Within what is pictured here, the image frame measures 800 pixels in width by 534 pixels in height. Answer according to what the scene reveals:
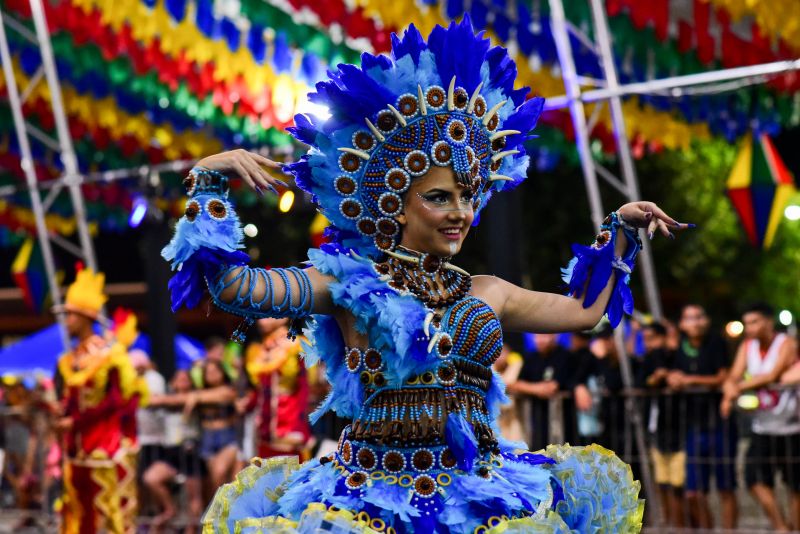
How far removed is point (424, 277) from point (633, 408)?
606 cm

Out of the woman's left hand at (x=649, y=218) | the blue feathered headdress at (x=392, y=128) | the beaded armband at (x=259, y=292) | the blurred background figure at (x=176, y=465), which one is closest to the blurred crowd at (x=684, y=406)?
the blurred background figure at (x=176, y=465)

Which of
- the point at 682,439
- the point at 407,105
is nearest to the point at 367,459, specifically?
the point at 407,105

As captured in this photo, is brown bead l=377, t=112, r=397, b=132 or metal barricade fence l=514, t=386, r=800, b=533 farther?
metal barricade fence l=514, t=386, r=800, b=533

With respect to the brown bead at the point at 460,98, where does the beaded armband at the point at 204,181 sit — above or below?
below

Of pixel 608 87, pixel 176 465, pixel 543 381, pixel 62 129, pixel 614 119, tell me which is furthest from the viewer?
pixel 62 129

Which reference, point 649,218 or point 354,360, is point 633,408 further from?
point 354,360

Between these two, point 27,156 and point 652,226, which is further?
point 27,156

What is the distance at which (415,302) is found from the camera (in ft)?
13.4

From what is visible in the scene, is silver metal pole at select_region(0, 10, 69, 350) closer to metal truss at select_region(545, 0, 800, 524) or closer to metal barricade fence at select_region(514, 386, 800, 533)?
metal barricade fence at select_region(514, 386, 800, 533)

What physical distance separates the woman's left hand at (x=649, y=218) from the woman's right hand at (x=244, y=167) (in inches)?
44.1

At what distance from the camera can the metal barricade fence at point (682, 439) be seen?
9.23m

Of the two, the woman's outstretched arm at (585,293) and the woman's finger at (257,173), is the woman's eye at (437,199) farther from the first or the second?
the woman's finger at (257,173)

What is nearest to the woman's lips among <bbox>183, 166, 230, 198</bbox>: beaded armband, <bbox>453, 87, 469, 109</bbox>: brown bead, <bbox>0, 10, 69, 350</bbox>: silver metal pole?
<bbox>453, 87, 469, 109</bbox>: brown bead

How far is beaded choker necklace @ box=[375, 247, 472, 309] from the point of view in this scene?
414cm
